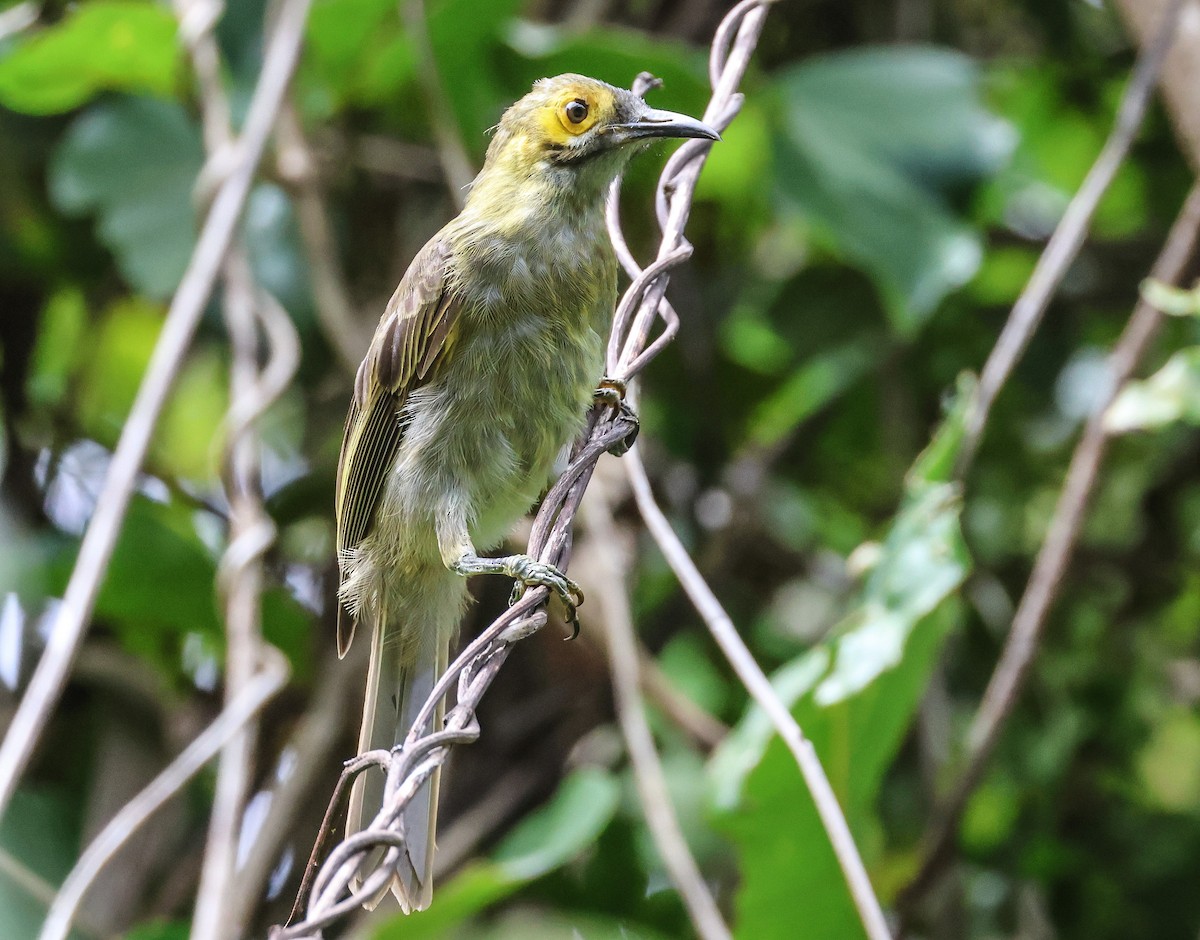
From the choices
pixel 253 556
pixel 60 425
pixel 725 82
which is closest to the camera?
pixel 725 82

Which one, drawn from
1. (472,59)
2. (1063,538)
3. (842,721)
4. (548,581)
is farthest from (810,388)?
(548,581)

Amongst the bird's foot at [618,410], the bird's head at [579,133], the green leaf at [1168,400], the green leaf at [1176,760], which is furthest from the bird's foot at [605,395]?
the green leaf at [1176,760]

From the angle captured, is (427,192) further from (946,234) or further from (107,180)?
(946,234)

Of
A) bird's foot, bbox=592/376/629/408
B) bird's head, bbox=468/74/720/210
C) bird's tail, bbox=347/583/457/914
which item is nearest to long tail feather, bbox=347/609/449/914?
bird's tail, bbox=347/583/457/914

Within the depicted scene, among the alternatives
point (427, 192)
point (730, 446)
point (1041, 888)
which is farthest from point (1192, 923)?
point (427, 192)

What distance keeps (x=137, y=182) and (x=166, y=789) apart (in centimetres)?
187

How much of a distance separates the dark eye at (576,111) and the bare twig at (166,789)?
1.15m

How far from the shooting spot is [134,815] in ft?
7.75

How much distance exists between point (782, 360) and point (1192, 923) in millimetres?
1860

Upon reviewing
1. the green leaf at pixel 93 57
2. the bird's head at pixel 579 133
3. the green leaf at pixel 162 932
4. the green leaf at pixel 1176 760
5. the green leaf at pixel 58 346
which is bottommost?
the green leaf at pixel 1176 760

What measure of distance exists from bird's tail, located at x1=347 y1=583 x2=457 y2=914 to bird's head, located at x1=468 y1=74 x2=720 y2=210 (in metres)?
0.82

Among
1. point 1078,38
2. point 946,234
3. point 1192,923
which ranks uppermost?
point 1078,38

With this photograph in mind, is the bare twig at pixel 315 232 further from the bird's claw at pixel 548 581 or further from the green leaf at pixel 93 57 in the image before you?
the bird's claw at pixel 548 581

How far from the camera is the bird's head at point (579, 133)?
2.40m
